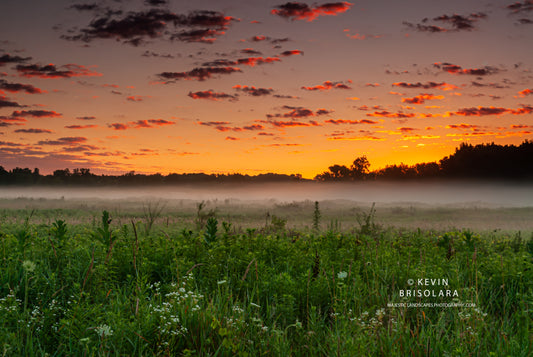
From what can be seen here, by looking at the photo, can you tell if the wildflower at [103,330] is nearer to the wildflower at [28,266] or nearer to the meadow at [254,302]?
the meadow at [254,302]

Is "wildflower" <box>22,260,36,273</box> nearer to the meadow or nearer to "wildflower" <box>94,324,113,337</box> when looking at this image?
the meadow

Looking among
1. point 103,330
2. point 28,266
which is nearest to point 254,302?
point 103,330

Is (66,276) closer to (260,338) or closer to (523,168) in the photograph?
(260,338)

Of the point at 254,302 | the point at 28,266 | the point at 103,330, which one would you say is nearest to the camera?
the point at 103,330

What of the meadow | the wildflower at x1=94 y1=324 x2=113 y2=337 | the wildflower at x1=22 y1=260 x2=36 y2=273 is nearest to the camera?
the wildflower at x1=94 y1=324 x2=113 y2=337

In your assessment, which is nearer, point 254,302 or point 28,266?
point 28,266

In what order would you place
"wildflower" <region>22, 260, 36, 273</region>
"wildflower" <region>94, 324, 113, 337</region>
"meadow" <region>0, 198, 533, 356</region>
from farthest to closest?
"wildflower" <region>22, 260, 36, 273</region>, "meadow" <region>0, 198, 533, 356</region>, "wildflower" <region>94, 324, 113, 337</region>

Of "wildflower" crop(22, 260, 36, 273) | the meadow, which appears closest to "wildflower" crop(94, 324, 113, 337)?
the meadow

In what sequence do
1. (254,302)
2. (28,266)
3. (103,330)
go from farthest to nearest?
(254,302) → (28,266) → (103,330)

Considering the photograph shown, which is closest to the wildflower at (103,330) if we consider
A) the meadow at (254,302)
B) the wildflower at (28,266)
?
the meadow at (254,302)

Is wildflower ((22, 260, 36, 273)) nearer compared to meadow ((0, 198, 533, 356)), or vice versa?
meadow ((0, 198, 533, 356))

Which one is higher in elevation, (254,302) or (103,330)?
(103,330)

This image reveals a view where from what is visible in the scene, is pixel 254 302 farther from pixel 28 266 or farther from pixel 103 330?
pixel 28 266

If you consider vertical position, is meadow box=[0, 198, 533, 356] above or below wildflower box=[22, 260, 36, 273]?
below
